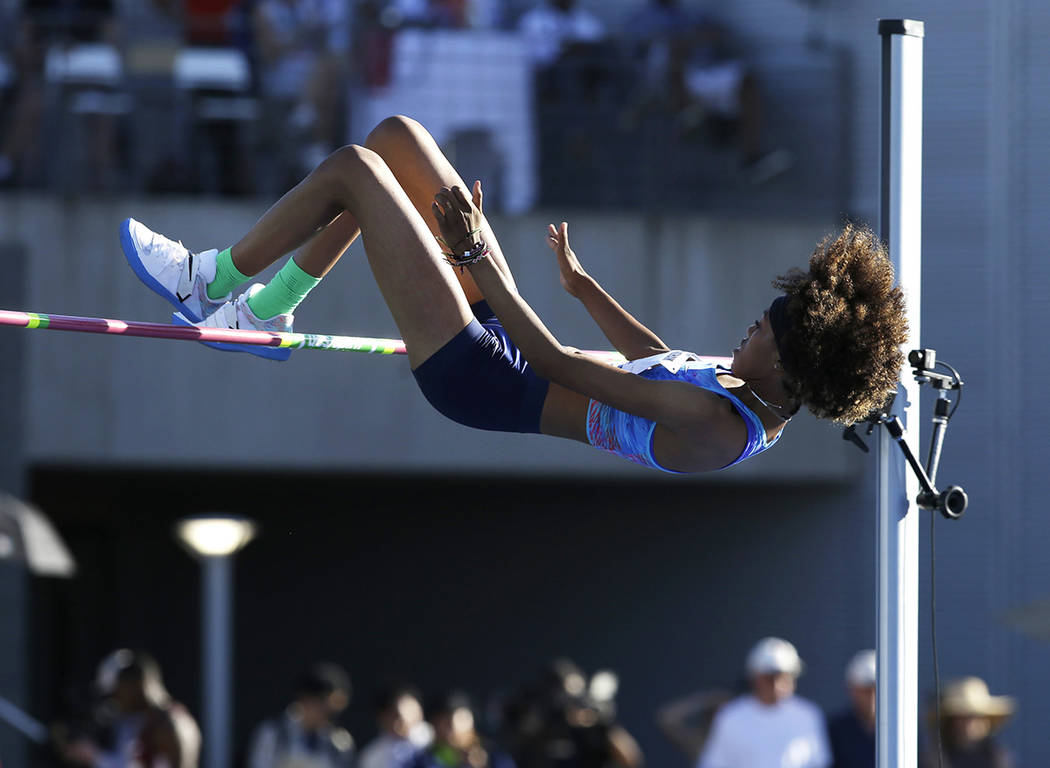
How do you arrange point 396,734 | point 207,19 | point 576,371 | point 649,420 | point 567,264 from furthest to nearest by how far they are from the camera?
point 207,19
point 396,734
point 567,264
point 649,420
point 576,371

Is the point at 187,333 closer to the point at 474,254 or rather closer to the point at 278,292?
the point at 278,292

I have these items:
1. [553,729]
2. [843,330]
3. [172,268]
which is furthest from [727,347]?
[843,330]

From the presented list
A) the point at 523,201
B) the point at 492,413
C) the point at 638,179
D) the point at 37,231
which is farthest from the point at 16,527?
the point at 492,413

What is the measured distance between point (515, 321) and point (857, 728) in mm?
3169

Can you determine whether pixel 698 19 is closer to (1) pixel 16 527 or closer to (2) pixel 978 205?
(2) pixel 978 205

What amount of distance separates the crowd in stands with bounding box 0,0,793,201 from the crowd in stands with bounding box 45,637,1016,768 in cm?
272

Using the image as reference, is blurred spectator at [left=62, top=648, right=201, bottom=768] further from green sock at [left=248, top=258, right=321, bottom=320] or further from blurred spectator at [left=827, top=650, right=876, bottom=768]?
green sock at [left=248, top=258, right=321, bottom=320]

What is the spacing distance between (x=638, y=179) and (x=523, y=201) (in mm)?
674

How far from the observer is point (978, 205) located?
30.3 feet

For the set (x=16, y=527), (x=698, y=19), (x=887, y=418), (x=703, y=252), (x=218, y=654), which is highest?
(x=698, y=19)

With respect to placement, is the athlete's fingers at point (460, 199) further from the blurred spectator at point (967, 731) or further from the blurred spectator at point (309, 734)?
the blurred spectator at point (309, 734)

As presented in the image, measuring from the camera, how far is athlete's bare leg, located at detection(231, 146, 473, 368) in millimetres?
3861

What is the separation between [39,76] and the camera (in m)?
8.80

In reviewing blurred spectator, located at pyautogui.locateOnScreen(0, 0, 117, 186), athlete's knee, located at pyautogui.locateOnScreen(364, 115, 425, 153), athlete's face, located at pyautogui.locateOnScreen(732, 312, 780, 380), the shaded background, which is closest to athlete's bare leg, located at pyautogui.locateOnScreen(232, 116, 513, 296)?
athlete's knee, located at pyautogui.locateOnScreen(364, 115, 425, 153)
